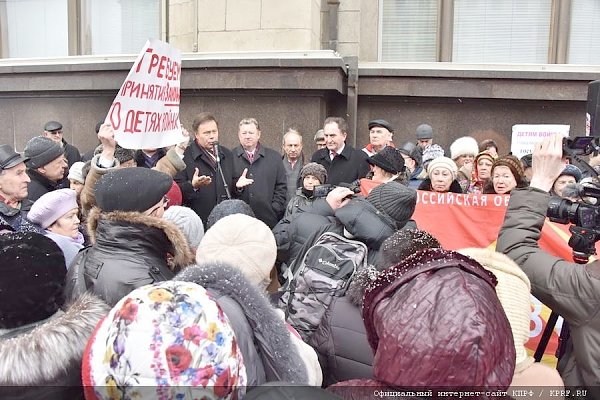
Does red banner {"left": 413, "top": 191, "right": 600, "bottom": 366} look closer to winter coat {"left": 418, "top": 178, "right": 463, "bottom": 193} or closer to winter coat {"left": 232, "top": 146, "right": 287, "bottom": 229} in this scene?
winter coat {"left": 418, "top": 178, "right": 463, "bottom": 193}

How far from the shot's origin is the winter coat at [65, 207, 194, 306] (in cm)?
253

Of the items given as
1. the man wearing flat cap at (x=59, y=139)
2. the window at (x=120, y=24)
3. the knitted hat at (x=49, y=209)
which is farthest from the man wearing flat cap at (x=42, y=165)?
the window at (x=120, y=24)

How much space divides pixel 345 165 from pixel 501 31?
5290 millimetres

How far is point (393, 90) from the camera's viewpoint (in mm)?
9453

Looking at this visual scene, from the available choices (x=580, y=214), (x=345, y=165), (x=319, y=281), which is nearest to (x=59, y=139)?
(x=345, y=165)

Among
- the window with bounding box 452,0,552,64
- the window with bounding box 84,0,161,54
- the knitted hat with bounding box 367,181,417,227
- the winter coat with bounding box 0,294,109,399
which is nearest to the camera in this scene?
the winter coat with bounding box 0,294,109,399

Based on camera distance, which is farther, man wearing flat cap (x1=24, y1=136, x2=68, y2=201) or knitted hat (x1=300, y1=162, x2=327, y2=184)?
knitted hat (x1=300, y1=162, x2=327, y2=184)

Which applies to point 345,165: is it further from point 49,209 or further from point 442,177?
point 49,209

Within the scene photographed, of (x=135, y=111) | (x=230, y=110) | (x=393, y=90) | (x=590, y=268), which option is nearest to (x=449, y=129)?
(x=393, y=90)

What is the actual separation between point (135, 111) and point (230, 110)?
→ 418cm

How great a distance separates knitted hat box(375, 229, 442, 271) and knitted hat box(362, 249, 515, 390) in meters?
0.77

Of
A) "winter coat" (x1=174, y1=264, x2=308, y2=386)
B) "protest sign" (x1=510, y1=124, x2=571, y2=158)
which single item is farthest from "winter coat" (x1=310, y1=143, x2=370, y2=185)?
"winter coat" (x1=174, y1=264, x2=308, y2=386)

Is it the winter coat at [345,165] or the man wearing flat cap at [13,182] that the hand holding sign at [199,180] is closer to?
the man wearing flat cap at [13,182]

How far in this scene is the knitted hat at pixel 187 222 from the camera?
3.52 m
